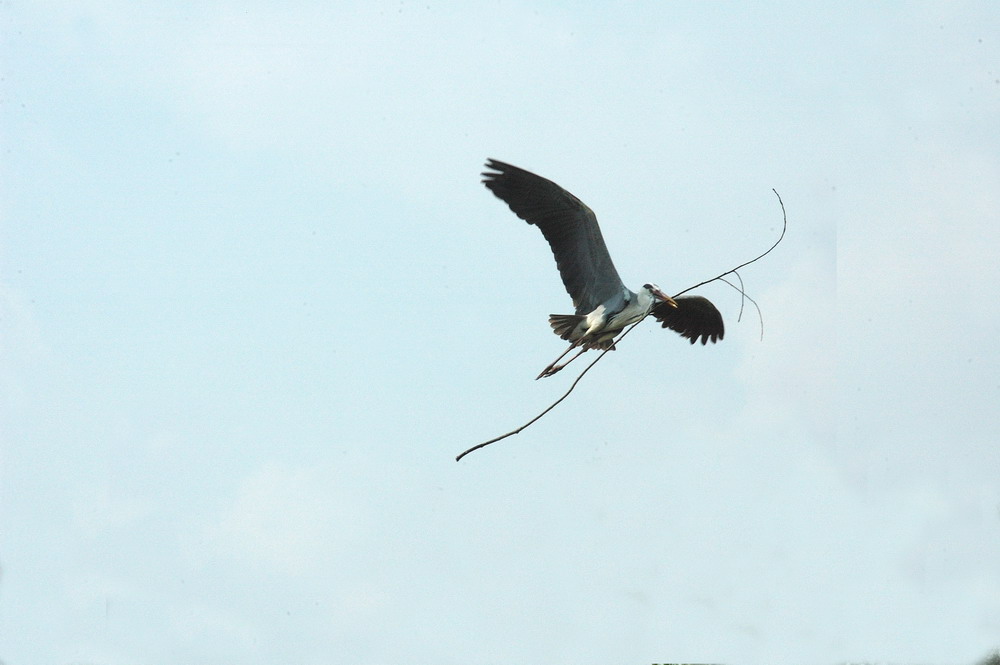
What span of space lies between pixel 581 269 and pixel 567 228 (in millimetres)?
504

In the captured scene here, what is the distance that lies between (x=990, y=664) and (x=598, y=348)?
56.8 feet

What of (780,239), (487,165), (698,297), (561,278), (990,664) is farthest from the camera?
(990,664)

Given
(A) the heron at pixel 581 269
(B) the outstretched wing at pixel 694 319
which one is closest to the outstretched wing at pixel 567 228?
(A) the heron at pixel 581 269

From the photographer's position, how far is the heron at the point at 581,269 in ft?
41.1

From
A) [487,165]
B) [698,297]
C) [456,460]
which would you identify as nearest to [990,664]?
[698,297]

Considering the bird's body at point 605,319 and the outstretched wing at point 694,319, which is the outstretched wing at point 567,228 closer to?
the bird's body at point 605,319

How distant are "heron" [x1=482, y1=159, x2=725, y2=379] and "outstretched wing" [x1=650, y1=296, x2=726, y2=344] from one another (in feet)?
5.36

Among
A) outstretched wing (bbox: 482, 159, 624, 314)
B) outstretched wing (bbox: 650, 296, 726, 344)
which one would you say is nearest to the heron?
outstretched wing (bbox: 482, 159, 624, 314)

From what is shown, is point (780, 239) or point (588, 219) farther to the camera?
point (588, 219)

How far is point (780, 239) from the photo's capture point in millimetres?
11227

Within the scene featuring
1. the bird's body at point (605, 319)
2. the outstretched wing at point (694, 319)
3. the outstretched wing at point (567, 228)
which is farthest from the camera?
the outstretched wing at point (694, 319)

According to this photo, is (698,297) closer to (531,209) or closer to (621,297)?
(621,297)

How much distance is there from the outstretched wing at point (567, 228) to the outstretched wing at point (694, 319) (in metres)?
1.79

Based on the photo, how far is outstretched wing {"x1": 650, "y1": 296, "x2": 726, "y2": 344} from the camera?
14766mm
